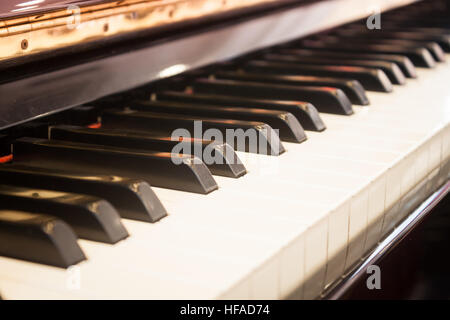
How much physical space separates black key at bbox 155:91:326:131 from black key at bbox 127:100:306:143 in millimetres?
51

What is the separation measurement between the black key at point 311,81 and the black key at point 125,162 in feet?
2.35

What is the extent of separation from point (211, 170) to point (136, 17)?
469 mm

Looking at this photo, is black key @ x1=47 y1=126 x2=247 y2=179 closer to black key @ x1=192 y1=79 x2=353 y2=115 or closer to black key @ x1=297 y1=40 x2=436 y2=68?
black key @ x1=192 y1=79 x2=353 y2=115

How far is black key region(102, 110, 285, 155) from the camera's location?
50.9 inches

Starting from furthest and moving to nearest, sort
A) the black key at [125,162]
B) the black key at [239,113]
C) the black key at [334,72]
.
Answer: the black key at [334,72], the black key at [239,113], the black key at [125,162]

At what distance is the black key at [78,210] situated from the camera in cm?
89

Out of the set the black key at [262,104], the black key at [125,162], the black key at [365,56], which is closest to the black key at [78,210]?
the black key at [125,162]

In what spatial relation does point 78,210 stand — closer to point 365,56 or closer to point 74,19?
point 74,19

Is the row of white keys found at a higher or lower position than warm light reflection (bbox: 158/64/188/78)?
lower

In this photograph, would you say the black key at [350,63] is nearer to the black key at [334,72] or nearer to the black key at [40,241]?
the black key at [334,72]

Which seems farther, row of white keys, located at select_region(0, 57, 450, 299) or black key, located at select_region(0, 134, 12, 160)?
black key, located at select_region(0, 134, 12, 160)

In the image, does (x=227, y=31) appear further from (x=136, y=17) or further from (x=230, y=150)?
A: (x=230, y=150)

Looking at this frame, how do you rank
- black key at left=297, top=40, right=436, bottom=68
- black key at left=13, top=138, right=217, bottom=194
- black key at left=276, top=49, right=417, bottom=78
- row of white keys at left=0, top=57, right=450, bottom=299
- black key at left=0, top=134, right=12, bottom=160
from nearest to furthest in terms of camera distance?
row of white keys at left=0, top=57, right=450, bottom=299 → black key at left=13, top=138, right=217, bottom=194 → black key at left=0, top=134, right=12, bottom=160 → black key at left=276, top=49, right=417, bottom=78 → black key at left=297, top=40, right=436, bottom=68

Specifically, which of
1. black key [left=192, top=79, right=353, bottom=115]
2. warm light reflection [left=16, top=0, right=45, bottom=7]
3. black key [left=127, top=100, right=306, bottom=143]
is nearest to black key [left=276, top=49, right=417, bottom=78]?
black key [left=192, top=79, right=353, bottom=115]
